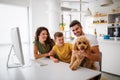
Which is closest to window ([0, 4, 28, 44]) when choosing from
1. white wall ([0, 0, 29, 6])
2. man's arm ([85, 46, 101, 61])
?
white wall ([0, 0, 29, 6])

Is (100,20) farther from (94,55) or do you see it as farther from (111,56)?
(94,55)

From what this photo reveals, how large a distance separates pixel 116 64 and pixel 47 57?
6.53 feet

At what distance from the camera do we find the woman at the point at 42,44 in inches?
88.5

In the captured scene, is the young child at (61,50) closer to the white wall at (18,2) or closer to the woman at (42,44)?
the woman at (42,44)

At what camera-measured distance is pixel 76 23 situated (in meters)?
1.81

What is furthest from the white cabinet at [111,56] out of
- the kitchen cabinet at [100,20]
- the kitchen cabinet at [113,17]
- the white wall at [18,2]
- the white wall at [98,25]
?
the white wall at [18,2]

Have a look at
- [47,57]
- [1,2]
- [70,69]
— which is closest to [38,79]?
[70,69]

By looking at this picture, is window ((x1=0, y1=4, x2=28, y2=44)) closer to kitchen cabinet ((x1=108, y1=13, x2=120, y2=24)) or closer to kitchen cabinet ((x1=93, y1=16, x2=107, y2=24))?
kitchen cabinet ((x1=93, y1=16, x2=107, y2=24))

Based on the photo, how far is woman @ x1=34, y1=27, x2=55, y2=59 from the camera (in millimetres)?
2248

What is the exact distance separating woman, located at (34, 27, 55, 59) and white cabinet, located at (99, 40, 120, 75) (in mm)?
1897

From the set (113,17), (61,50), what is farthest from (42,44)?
(113,17)

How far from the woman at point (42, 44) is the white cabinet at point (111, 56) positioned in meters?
1.90

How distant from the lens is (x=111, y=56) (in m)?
3.58

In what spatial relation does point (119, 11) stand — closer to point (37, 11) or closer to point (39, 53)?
point (37, 11)
